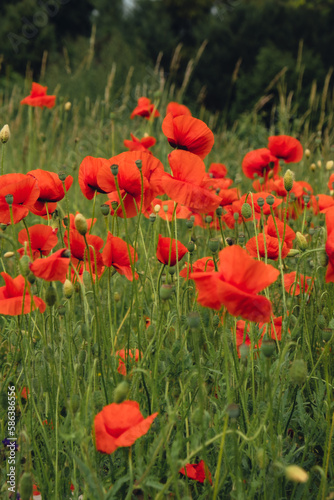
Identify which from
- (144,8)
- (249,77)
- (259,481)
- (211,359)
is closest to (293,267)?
(211,359)

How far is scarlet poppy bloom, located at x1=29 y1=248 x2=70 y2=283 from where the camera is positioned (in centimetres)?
88

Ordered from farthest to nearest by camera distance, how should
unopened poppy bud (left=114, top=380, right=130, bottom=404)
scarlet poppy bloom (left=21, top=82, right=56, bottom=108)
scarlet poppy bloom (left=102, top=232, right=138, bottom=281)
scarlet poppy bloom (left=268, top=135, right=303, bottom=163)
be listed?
scarlet poppy bloom (left=21, top=82, right=56, bottom=108)
scarlet poppy bloom (left=268, top=135, right=303, bottom=163)
scarlet poppy bloom (left=102, top=232, right=138, bottom=281)
unopened poppy bud (left=114, top=380, right=130, bottom=404)

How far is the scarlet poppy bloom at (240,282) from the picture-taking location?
75cm

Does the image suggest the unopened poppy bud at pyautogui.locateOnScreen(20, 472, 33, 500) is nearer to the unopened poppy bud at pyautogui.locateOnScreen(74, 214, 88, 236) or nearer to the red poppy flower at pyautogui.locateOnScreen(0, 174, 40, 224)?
the unopened poppy bud at pyautogui.locateOnScreen(74, 214, 88, 236)

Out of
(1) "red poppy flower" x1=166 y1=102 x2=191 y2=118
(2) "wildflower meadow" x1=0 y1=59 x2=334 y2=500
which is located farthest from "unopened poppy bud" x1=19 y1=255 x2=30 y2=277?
(1) "red poppy flower" x1=166 y1=102 x2=191 y2=118

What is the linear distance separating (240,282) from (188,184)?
1.17ft

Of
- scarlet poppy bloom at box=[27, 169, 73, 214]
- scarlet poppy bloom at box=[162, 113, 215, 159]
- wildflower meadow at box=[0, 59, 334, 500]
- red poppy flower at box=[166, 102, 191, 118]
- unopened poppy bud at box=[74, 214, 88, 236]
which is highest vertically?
scarlet poppy bloom at box=[162, 113, 215, 159]

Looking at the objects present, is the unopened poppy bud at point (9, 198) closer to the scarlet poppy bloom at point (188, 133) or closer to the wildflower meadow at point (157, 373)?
the wildflower meadow at point (157, 373)

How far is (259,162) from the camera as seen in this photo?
1.98 metres

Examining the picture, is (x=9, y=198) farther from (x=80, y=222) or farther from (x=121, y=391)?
(x=121, y=391)

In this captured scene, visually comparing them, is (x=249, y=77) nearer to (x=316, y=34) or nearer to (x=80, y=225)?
(x=316, y=34)

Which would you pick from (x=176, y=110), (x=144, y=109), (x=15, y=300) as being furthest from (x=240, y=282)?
(x=144, y=109)

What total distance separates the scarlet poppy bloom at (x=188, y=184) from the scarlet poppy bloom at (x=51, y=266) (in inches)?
10.5

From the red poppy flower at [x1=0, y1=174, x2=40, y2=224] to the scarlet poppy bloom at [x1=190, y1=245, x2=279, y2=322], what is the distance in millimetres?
488
